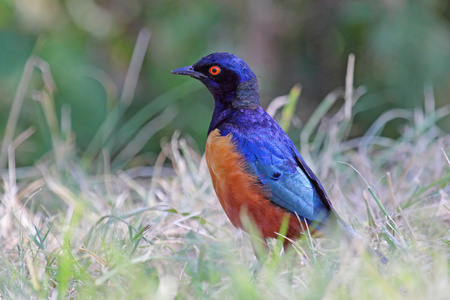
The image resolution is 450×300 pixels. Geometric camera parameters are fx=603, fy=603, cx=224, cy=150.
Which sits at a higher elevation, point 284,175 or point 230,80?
point 230,80

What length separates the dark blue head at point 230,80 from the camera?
305 centimetres

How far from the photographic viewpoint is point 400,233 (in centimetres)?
259

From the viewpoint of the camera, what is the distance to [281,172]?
2.79m

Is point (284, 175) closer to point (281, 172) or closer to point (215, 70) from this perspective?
point (281, 172)

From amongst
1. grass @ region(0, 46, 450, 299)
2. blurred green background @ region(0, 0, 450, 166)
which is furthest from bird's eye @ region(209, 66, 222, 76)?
blurred green background @ region(0, 0, 450, 166)

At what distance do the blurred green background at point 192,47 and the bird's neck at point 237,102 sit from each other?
6.26 feet

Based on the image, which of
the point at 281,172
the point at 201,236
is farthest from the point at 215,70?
the point at 201,236

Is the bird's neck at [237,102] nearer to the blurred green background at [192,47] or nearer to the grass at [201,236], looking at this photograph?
the grass at [201,236]

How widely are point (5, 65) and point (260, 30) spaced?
2225 mm

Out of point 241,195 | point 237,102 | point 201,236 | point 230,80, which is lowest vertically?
point 201,236

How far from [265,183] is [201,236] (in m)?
0.45

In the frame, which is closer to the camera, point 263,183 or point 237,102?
point 263,183

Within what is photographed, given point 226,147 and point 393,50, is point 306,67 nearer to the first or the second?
point 393,50

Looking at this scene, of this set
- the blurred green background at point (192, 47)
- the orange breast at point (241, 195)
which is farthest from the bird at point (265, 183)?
the blurred green background at point (192, 47)
